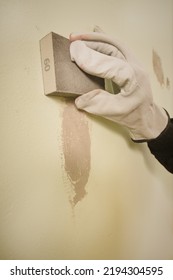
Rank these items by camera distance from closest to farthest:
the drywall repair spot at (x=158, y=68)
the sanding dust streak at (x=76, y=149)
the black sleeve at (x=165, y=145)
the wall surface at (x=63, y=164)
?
1. the wall surface at (x=63, y=164)
2. the sanding dust streak at (x=76, y=149)
3. the black sleeve at (x=165, y=145)
4. the drywall repair spot at (x=158, y=68)

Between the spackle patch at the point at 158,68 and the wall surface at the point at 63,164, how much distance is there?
0.19 m

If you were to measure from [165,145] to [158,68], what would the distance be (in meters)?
0.53

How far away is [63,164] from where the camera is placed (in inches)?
22.8

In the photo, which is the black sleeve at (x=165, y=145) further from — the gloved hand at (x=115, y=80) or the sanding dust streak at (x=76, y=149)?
the sanding dust streak at (x=76, y=149)

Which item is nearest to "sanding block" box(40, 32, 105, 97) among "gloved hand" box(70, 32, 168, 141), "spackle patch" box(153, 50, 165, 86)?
"gloved hand" box(70, 32, 168, 141)

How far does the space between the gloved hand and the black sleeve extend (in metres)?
0.07

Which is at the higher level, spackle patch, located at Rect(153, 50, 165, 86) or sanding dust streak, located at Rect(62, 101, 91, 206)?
spackle patch, located at Rect(153, 50, 165, 86)

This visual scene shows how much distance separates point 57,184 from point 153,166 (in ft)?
1.87

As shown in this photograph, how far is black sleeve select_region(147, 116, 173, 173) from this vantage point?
767 mm

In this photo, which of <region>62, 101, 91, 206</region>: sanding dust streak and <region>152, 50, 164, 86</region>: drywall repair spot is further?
<region>152, 50, 164, 86</region>: drywall repair spot

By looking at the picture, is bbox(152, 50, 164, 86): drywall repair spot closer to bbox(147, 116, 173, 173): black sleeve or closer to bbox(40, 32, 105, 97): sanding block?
bbox(147, 116, 173, 173): black sleeve

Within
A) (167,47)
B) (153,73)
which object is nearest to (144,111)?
(153,73)

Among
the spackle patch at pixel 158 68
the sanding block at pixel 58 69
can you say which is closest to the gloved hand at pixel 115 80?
the sanding block at pixel 58 69

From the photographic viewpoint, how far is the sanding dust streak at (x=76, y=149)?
0.59 metres
